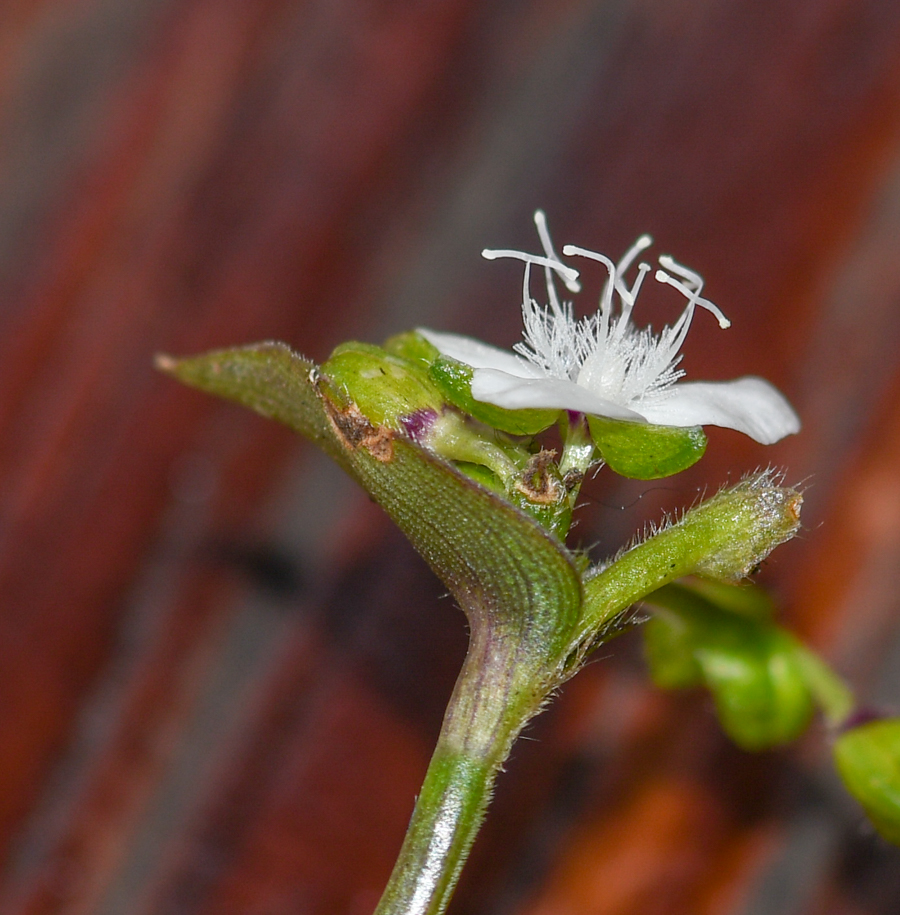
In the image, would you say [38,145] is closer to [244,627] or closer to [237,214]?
[237,214]

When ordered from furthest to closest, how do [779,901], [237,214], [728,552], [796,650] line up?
1. [237,214]
2. [779,901]
3. [796,650]
4. [728,552]

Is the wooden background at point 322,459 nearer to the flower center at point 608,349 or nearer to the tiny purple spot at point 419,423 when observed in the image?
the flower center at point 608,349

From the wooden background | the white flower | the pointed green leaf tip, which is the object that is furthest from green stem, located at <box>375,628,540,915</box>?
the wooden background

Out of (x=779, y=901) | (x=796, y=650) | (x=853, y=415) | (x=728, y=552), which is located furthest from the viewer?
(x=853, y=415)

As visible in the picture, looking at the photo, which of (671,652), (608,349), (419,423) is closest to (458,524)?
(419,423)

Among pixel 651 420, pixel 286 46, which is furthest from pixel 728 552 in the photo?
pixel 286 46
